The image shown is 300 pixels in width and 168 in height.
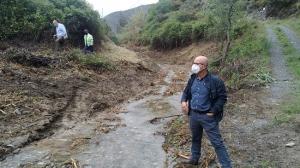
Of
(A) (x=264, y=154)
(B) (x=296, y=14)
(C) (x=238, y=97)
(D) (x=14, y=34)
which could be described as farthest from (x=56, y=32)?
(B) (x=296, y=14)

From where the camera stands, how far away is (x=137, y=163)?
796cm

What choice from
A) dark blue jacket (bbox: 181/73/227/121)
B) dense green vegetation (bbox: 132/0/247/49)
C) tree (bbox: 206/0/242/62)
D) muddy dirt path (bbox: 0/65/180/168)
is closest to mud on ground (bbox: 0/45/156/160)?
muddy dirt path (bbox: 0/65/180/168)

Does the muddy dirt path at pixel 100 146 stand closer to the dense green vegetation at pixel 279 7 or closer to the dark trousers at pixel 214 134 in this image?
the dark trousers at pixel 214 134

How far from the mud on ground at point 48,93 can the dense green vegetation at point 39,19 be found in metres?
1.75

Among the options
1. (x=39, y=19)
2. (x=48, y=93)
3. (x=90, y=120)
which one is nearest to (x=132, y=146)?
(x=90, y=120)

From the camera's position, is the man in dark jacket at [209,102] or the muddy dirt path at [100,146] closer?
the man in dark jacket at [209,102]

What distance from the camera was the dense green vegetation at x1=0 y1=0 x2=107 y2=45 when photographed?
17.8 m

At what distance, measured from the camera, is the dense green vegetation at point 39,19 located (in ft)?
58.3

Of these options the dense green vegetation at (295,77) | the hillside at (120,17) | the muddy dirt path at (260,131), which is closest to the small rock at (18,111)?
the muddy dirt path at (260,131)

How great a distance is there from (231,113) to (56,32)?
949 centimetres

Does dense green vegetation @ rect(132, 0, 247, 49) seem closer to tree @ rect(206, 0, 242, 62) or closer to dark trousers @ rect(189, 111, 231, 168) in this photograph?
tree @ rect(206, 0, 242, 62)

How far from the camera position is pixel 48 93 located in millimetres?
12484

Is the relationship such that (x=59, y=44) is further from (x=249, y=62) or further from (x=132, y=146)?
(x=132, y=146)

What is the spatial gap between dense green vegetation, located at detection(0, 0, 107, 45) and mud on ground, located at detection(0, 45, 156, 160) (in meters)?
1.75
